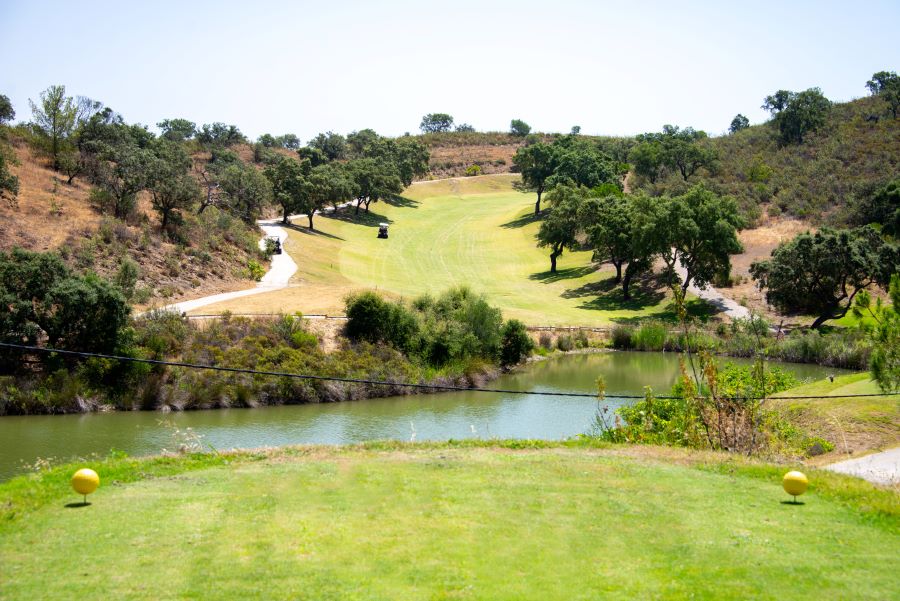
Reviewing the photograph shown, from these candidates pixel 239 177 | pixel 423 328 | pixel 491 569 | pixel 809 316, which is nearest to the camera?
pixel 491 569

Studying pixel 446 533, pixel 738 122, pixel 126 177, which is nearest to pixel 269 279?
pixel 126 177

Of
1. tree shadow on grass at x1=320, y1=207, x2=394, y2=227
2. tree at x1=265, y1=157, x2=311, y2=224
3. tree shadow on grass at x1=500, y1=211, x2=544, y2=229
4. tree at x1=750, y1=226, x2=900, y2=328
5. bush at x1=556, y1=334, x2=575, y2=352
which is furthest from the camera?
tree shadow on grass at x1=500, y1=211, x2=544, y2=229

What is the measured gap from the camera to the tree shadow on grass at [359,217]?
99.8 m

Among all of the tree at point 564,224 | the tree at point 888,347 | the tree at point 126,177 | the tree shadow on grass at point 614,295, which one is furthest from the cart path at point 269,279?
the tree at point 888,347

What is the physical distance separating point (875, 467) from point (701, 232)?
148ft

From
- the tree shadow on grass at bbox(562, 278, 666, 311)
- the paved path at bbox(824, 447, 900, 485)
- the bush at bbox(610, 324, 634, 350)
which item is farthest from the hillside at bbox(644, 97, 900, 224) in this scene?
the paved path at bbox(824, 447, 900, 485)

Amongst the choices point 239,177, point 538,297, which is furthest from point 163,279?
point 538,297

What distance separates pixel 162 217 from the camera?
61.6 m

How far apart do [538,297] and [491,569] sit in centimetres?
5898

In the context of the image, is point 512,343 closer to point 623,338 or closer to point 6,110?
point 623,338

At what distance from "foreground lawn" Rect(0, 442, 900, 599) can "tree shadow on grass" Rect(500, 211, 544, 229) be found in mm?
89355

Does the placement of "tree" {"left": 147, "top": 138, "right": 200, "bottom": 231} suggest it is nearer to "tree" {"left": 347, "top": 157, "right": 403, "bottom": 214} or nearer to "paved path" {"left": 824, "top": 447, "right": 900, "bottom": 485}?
"tree" {"left": 347, "top": 157, "right": 403, "bottom": 214}

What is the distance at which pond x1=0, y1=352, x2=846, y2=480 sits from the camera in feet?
94.0

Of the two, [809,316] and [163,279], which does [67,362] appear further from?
[809,316]
